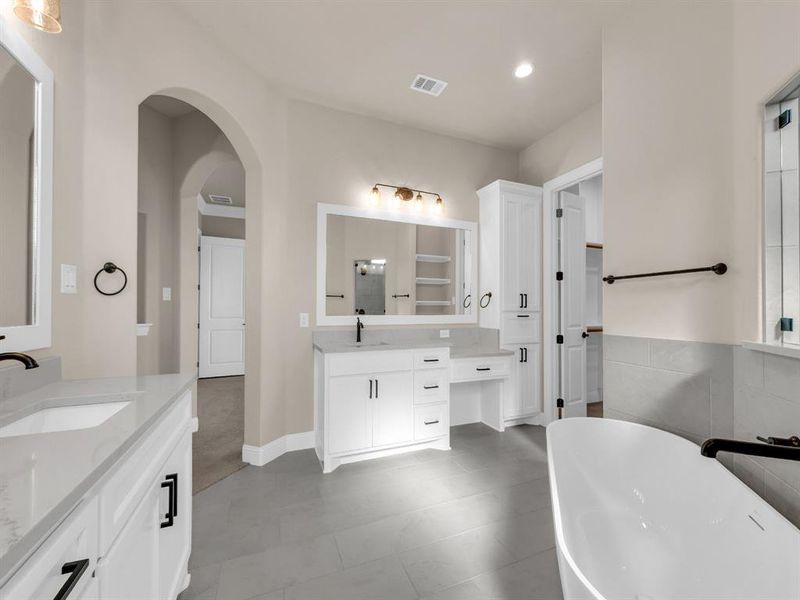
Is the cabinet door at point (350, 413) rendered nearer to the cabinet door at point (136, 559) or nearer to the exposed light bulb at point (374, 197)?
the cabinet door at point (136, 559)

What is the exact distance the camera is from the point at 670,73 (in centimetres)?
167

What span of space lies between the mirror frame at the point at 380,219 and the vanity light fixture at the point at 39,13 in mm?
1762

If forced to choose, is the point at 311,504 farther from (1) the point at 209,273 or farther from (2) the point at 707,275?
(1) the point at 209,273

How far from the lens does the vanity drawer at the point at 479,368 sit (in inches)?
115

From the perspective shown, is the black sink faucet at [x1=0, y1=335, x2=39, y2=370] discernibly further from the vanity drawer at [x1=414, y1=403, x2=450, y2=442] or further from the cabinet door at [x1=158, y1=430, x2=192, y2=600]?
the vanity drawer at [x1=414, y1=403, x2=450, y2=442]

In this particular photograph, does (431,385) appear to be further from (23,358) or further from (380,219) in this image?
(23,358)

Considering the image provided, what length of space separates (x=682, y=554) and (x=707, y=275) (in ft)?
3.73

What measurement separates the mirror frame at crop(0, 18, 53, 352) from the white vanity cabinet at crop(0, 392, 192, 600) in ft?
1.83

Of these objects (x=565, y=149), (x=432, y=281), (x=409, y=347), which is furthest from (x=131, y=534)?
(x=565, y=149)

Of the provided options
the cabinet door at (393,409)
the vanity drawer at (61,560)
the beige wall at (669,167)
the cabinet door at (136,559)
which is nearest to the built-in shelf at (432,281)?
the cabinet door at (393,409)

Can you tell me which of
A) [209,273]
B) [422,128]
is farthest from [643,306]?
[209,273]

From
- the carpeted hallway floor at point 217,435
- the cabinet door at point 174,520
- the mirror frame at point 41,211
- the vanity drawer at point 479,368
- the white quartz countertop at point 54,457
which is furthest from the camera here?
the vanity drawer at point 479,368

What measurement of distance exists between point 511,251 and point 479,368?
1.16m

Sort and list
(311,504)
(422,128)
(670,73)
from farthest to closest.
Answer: (422,128), (311,504), (670,73)
